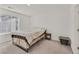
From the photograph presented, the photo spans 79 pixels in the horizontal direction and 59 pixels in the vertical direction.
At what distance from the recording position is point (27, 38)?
1.41m

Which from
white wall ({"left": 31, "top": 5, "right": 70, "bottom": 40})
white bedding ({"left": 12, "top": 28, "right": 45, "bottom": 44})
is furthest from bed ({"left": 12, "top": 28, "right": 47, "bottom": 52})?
white wall ({"left": 31, "top": 5, "right": 70, "bottom": 40})

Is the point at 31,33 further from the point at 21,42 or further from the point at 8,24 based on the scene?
the point at 8,24

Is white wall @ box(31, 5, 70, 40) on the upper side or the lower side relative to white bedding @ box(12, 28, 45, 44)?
upper

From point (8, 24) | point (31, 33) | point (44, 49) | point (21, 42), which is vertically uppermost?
point (8, 24)

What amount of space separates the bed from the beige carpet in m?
0.05

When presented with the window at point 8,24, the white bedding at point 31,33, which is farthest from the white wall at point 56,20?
the window at point 8,24

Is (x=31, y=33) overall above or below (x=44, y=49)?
above

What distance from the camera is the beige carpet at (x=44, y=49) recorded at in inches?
54.6

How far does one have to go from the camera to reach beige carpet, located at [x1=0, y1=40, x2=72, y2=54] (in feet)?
4.55

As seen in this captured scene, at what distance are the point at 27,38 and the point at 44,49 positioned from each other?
30 centimetres

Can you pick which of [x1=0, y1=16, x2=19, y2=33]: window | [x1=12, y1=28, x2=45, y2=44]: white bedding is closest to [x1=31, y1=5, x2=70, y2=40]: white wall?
[x1=12, y1=28, x2=45, y2=44]: white bedding

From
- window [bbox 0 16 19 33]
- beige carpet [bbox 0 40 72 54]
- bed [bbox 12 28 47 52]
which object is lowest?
beige carpet [bbox 0 40 72 54]

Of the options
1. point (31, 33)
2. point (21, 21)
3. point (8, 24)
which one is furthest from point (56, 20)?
point (8, 24)

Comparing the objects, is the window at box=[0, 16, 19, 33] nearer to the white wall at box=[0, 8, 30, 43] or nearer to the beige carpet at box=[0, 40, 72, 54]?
the white wall at box=[0, 8, 30, 43]
